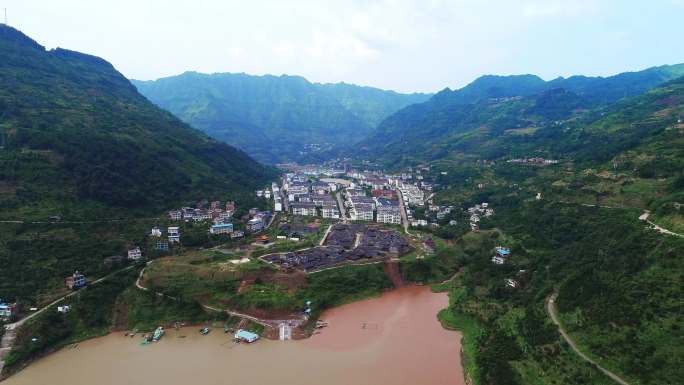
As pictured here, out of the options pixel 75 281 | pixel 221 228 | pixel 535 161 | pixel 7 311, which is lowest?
pixel 7 311

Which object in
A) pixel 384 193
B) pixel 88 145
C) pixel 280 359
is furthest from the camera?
pixel 384 193

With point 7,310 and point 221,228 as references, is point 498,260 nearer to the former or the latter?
point 221,228

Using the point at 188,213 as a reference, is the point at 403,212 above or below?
below

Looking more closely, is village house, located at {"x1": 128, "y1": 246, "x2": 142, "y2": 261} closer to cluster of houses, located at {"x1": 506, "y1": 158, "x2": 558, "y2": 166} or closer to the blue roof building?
the blue roof building

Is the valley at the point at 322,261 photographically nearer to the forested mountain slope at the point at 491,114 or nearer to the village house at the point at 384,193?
the village house at the point at 384,193

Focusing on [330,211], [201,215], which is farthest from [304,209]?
[201,215]

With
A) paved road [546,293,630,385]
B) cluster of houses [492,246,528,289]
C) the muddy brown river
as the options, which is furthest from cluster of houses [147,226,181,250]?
paved road [546,293,630,385]

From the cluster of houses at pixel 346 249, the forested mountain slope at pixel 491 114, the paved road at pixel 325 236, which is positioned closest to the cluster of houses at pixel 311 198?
the paved road at pixel 325 236
